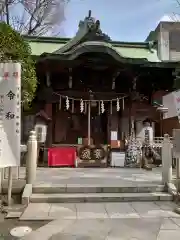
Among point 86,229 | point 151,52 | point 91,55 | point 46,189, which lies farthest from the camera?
point 151,52

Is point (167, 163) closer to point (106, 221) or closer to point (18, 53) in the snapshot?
point (106, 221)

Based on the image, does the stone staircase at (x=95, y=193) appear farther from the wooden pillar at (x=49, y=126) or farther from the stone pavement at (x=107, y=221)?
the wooden pillar at (x=49, y=126)

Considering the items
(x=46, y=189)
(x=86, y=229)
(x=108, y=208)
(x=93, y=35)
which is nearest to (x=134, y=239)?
(x=86, y=229)

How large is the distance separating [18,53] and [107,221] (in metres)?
4.85

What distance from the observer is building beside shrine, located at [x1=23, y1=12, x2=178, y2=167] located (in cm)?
1474

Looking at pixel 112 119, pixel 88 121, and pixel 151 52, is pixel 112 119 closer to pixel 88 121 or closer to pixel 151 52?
pixel 88 121

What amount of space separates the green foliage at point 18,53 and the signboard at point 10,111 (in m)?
0.46

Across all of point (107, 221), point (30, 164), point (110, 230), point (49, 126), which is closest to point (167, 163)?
point (107, 221)

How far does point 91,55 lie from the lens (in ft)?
48.5

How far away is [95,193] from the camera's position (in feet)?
27.7

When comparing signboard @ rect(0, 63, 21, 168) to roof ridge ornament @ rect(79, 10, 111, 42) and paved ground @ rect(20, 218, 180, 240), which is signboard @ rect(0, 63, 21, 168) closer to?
paved ground @ rect(20, 218, 180, 240)

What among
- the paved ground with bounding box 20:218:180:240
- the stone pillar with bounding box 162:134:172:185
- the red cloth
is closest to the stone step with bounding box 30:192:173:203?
the stone pillar with bounding box 162:134:172:185

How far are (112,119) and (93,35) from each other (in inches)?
183

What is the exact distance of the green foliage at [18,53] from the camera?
285 inches
